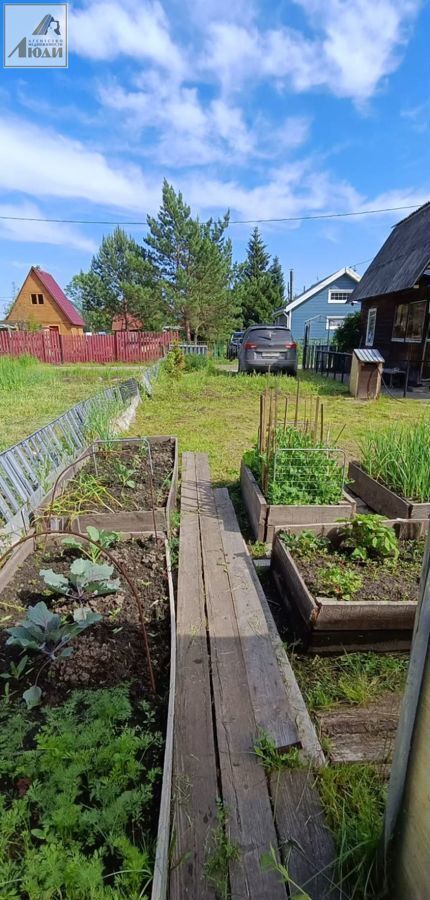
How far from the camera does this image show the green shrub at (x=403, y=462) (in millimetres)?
2961

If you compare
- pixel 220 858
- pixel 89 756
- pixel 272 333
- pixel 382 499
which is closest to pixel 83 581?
pixel 89 756

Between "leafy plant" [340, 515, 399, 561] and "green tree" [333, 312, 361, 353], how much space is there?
13885 mm

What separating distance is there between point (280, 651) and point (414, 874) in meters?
0.98

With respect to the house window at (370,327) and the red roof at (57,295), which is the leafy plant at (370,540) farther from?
the red roof at (57,295)

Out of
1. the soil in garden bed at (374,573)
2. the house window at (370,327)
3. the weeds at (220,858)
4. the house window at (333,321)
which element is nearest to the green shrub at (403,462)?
the soil in garden bed at (374,573)

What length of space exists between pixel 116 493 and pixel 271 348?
827 centimetres

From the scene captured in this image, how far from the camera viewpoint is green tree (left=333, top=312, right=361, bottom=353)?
1508 cm

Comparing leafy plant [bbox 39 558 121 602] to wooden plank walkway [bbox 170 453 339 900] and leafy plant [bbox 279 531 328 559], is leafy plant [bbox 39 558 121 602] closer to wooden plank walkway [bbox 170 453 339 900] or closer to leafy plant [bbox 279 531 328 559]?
wooden plank walkway [bbox 170 453 339 900]

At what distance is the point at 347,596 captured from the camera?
1916 millimetres

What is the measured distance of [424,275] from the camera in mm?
9195

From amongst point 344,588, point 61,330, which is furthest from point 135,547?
point 61,330

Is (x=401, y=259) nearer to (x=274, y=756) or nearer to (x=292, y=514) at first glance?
(x=292, y=514)

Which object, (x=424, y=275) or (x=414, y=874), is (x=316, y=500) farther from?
(x=424, y=275)

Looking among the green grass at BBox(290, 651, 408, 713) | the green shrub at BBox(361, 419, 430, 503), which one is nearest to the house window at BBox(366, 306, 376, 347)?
the green shrub at BBox(361, 419, 430, 503)
